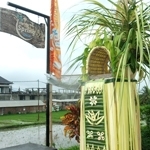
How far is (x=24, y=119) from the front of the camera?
355cm

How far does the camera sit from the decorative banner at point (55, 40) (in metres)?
3.23

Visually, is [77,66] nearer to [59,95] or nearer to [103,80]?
[103,80]

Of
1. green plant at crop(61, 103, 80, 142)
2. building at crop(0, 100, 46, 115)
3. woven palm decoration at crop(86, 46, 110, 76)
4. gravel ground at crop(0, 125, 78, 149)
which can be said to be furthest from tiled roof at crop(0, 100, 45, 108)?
woven palm decoration at crop(86, 46, 110, 76)

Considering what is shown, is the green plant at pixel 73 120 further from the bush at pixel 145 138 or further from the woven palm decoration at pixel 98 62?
the bush at pixel 145 138

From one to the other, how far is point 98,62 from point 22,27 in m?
1.24

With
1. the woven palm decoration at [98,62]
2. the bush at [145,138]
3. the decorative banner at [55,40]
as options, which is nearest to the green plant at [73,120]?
the woven palm decoration at [98,62]

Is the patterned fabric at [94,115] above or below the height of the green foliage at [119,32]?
below

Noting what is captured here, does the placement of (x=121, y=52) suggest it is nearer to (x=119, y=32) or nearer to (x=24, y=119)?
(x=119, y=32)

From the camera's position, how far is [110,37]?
2.05 metres

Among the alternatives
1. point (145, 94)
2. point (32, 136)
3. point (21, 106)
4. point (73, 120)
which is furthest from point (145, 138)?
point (21, 106)

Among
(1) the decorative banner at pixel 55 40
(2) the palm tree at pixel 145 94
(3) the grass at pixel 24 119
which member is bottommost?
(3) the grass at pixel 24 119

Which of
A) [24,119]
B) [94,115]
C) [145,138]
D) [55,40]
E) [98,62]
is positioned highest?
[55,40]

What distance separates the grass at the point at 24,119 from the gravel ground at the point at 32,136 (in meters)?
0.08

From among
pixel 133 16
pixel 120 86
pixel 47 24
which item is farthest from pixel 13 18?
pixel 120 86
